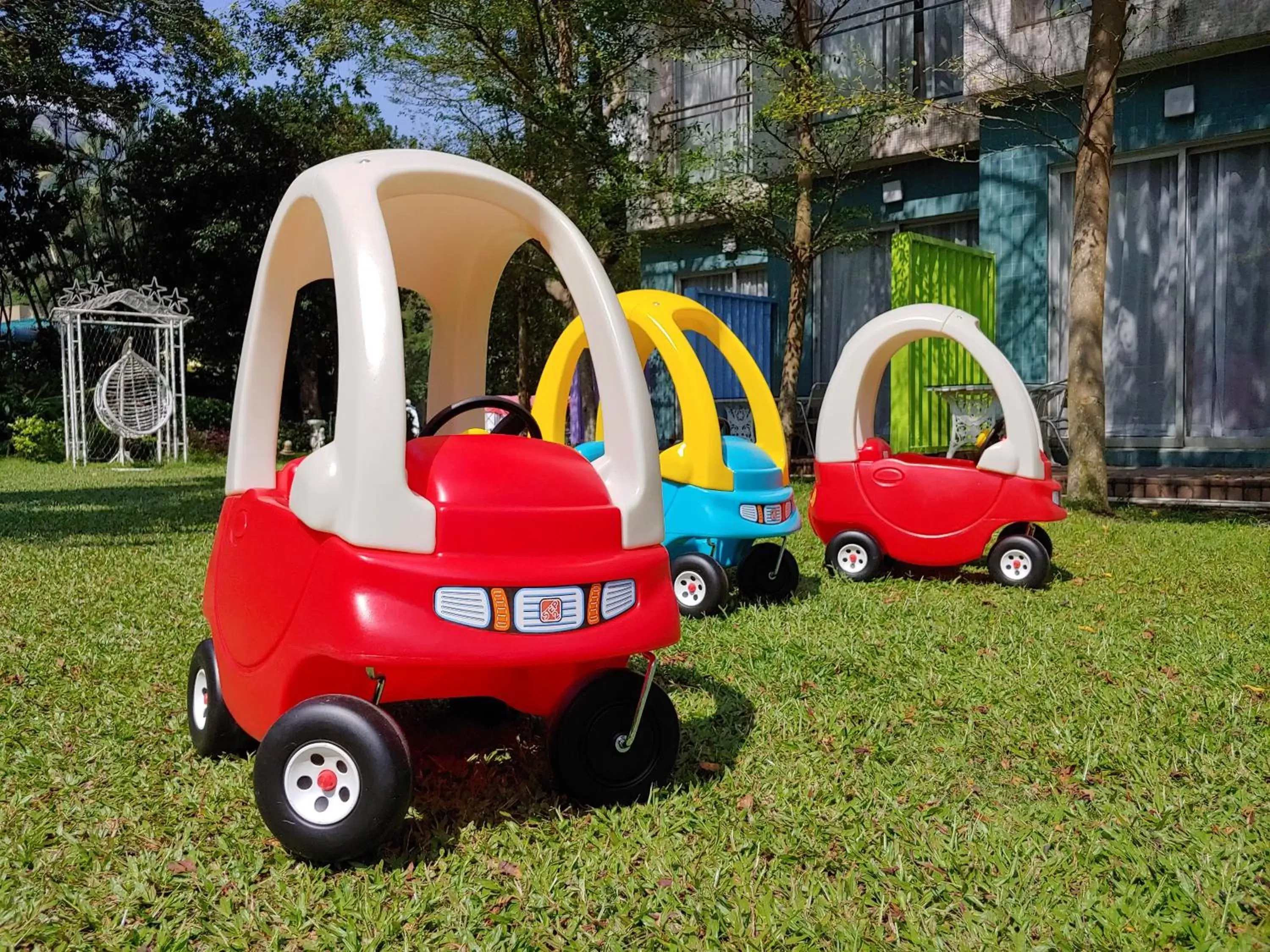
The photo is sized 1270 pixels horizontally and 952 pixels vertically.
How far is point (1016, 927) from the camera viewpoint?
88.3 inches

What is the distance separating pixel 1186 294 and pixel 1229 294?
1.26ft

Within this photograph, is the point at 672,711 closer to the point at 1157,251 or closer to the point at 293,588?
the point at 293,588

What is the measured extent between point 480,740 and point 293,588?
99 cm

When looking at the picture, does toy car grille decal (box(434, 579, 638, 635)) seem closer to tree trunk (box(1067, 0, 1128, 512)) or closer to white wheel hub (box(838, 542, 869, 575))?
white wheel hub (box(838, 542, 869, 575))

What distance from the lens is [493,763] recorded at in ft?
10.5

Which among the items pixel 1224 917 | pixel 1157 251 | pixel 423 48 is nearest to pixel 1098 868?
pixel 1224 917

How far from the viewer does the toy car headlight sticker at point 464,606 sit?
249 centimetres

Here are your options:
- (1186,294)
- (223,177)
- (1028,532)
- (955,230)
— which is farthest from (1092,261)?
(223,177)

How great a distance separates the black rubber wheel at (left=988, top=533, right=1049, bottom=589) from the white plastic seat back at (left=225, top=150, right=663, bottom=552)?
11.6 ft

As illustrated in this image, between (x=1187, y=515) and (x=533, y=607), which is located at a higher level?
(x=533, y=607)

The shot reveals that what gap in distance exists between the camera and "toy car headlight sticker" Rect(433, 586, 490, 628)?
2492mm

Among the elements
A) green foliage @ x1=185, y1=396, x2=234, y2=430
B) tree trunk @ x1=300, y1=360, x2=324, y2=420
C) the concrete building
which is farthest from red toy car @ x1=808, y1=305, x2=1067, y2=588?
tree trunk @ x1=300, y1=360, x2=324, y2=420

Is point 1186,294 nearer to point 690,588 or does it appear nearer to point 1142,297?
point 1142,297

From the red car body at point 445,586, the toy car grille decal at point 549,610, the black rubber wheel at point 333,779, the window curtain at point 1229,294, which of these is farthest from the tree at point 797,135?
the black rubber wheel at point 333,779
